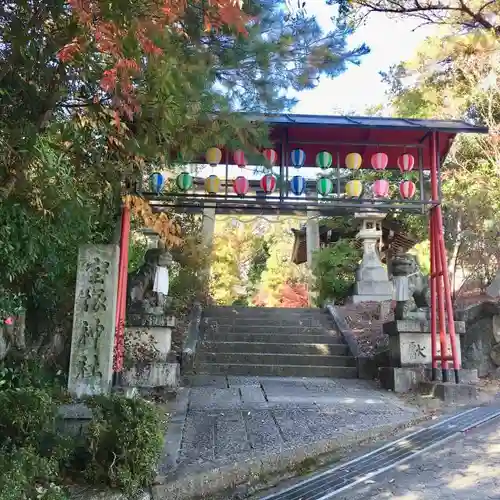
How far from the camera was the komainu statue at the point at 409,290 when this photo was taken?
7.91m

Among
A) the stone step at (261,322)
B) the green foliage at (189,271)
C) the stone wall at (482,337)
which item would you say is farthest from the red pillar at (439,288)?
the green foliage at (189,271)

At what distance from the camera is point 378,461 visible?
4.34 meters

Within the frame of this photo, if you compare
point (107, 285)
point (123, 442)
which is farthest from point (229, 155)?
point (123, 442)

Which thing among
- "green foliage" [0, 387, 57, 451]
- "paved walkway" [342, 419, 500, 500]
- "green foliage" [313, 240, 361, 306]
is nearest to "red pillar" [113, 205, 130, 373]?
"green foliage" [0, 387, 57, 451]

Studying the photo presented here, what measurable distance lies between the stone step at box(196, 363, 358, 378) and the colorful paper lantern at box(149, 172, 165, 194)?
3.35 meters

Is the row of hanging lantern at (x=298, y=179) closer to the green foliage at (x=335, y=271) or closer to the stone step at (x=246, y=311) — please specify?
the stone step at (x=246, y=311)

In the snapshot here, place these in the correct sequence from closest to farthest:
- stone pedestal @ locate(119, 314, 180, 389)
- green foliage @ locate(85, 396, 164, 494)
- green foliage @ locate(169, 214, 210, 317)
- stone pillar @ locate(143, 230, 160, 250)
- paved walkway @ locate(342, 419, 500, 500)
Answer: green foliage @ locate(85, 396, 164, 494)
paved walkway @ locate(342, 419, 500, 500)
stone pedestal @ locate(119, 314, 180, 389)
stone pillar @ locate(143, 230, 160, 250)
green foliage @ locate(169, 214, 210, 317)

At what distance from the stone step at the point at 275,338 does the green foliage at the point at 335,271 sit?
494 centimetres

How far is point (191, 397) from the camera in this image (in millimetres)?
6793

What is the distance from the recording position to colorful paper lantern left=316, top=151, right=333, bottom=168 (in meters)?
7.90

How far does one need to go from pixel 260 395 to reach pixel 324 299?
8.77m

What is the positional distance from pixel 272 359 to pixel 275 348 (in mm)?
474

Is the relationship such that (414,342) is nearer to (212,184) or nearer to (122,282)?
(212,184)

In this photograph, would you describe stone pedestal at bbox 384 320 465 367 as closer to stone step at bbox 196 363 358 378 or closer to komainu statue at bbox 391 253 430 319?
komainu statue at bbox 391 253 430 319
